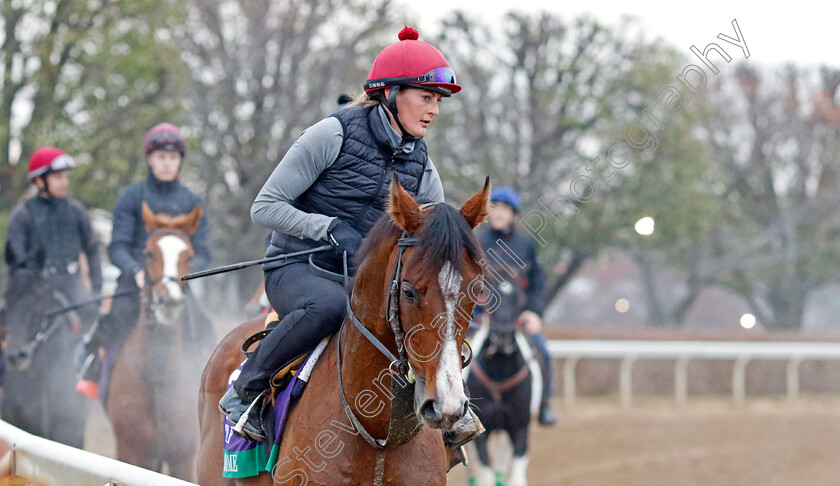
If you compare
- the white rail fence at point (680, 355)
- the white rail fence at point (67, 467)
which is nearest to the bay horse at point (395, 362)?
the white rail fence at point (67, 467)

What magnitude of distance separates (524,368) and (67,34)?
10.4 meters

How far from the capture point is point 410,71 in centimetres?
386

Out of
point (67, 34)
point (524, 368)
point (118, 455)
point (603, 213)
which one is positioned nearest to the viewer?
point (118, 455)

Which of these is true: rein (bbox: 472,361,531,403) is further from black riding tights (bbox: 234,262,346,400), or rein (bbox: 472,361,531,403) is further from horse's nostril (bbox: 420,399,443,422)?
horse's nostril (bbox: 420,399,443,422)

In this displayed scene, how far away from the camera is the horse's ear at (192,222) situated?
7.32m

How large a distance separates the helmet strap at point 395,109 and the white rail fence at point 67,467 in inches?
66.7

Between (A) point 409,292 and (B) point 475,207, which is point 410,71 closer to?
(B) point 475,207

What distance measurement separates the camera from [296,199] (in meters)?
4.10

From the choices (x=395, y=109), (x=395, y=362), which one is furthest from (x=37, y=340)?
(x=395, y=362)

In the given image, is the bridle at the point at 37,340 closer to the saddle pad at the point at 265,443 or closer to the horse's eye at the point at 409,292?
the saddle pad at the point at 265,443

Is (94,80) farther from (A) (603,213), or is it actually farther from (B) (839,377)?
(B) (839,377)

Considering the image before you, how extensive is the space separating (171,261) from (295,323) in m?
3.28

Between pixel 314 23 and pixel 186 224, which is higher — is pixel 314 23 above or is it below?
above

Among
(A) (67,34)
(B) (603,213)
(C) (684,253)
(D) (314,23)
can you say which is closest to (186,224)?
(A) (67,34)
